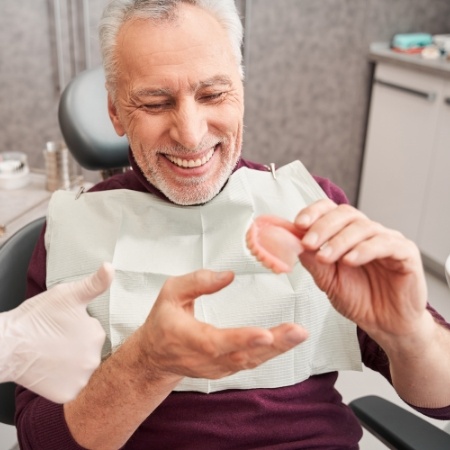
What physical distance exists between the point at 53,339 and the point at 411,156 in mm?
2408

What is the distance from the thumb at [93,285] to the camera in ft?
2.21

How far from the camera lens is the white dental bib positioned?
1.07 m

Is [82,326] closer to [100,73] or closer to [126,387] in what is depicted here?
→ [126,387]

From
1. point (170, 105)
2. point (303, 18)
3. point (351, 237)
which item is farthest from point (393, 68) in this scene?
point (351, 237)

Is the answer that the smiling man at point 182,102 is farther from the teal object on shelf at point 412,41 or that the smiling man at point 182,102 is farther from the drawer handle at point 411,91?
the teal object on shelf at point 412,41

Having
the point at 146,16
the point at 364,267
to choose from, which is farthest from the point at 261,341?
the point at 146,16

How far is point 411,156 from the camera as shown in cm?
280

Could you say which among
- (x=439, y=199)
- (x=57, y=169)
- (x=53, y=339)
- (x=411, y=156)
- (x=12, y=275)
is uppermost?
(x=53, y=339)

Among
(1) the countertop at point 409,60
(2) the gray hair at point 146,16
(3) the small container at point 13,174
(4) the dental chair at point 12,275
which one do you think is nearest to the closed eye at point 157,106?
(2) the gray hair at point 146,16

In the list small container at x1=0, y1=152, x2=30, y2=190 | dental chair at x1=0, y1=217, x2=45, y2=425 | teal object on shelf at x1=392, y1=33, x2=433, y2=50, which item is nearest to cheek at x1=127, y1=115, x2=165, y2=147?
dental chair at x1=0, y1=217, x2=45, y2=425

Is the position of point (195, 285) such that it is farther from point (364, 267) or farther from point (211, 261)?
point (211, 261)

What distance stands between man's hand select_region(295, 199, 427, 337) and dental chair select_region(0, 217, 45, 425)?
2.02ft

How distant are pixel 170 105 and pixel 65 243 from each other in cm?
34

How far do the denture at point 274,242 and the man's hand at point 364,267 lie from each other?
1 cm
